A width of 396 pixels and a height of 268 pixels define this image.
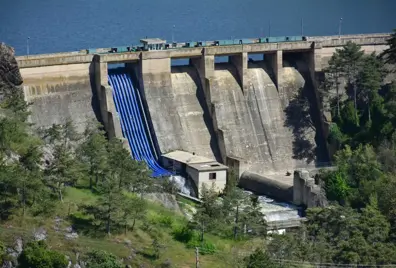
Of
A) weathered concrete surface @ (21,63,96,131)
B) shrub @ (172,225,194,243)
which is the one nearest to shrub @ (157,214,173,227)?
shrub @ (172,225,194,243)

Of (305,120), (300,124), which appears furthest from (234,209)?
(305,120)

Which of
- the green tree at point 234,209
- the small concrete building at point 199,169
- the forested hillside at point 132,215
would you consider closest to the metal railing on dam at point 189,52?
the forested hillside at point 132,215

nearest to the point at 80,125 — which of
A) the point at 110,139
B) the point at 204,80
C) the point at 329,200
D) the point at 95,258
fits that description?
the point at 110,139

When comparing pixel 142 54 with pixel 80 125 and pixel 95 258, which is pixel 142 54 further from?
pixel 95 258

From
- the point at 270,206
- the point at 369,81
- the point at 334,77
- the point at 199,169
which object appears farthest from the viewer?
the point at 334,77

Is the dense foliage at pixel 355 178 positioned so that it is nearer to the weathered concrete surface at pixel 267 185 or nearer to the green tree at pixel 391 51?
the green tree at pixel 391 51

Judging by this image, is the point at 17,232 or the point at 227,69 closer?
the point at 17,232

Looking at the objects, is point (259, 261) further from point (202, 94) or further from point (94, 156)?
point (202, 94)
